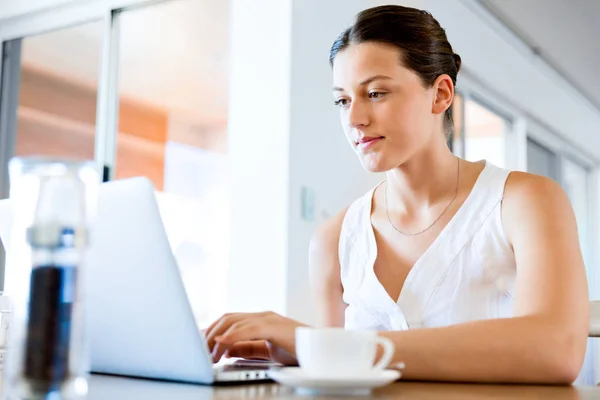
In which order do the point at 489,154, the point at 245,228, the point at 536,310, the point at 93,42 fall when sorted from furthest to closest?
the point at 489,154
the point at 93,42
the point at 245,228
the point at 536,310

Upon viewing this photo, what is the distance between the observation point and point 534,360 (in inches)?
36.0

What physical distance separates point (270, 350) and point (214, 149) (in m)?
2.62

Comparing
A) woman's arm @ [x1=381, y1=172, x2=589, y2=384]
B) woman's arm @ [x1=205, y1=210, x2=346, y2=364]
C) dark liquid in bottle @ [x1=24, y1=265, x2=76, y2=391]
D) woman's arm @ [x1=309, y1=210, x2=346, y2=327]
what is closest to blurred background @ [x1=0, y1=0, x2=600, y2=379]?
woman's arm @ [x1=309, y1=210, x2=346, y2=327]

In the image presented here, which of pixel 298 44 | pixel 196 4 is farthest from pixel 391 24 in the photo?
pixel 196 4

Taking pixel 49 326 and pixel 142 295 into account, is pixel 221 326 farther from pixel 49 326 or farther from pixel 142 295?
pixel 49 326

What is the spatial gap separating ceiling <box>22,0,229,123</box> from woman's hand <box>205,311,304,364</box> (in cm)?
264

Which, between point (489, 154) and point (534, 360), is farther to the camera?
point (489, 154)

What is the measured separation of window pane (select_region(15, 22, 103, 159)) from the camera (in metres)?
3.68

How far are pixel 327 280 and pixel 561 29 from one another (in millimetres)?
3528

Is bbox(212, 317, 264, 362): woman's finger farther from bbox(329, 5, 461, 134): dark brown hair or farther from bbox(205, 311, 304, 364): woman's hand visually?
bbox(329, 5, 461, 134): dark brown hair

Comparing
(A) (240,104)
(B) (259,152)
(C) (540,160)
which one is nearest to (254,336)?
(B) (259,152)

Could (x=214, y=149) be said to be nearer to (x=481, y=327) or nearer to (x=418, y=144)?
(x=418, y=144)

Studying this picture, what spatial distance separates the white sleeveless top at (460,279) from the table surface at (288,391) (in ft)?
1.53

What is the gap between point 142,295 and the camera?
78cm
